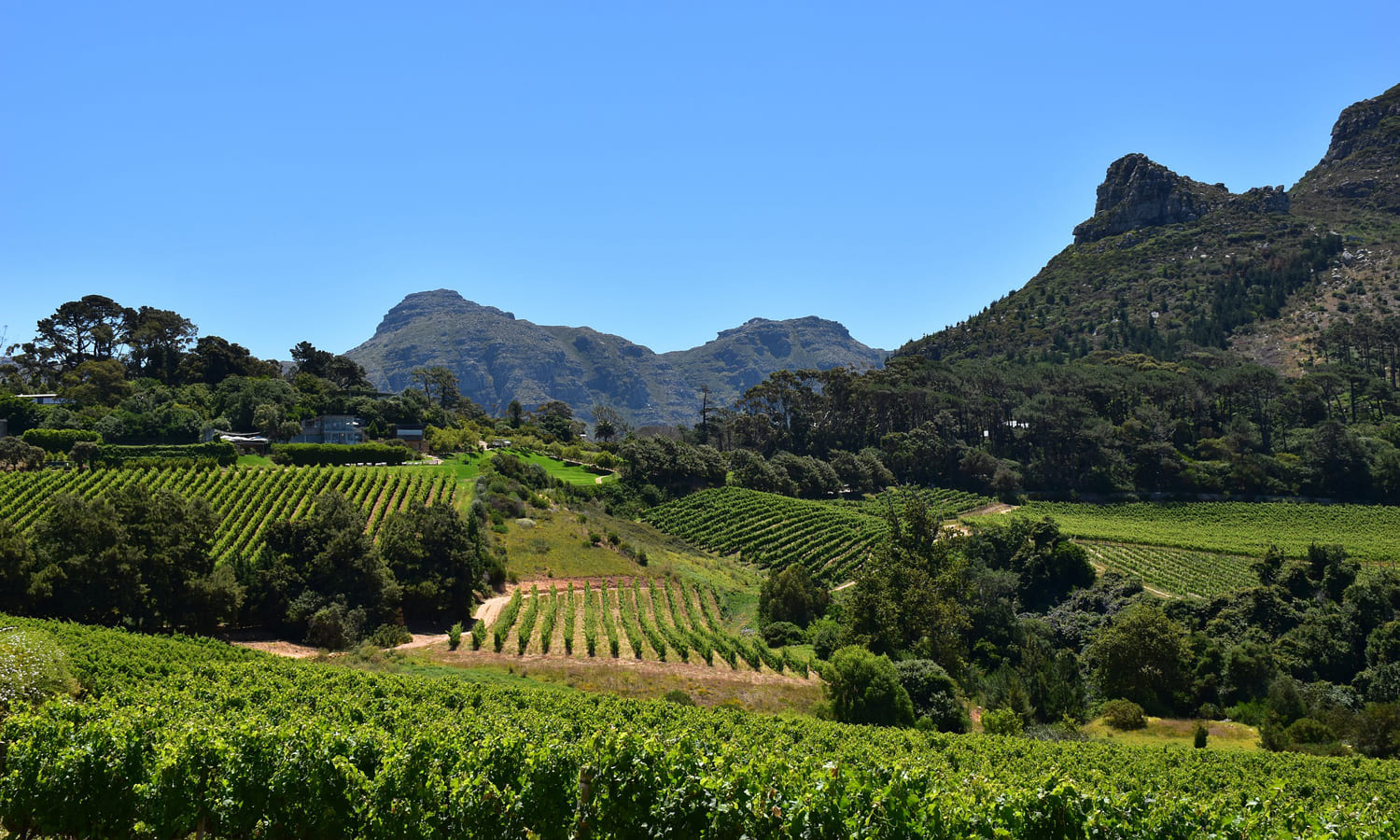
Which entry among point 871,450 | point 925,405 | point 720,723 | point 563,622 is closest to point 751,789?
point 720,723

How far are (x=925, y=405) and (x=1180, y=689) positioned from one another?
2962 inches

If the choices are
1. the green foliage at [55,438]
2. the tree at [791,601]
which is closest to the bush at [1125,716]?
the tree at [791,601]

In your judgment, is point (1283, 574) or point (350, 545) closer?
point (350, 545)

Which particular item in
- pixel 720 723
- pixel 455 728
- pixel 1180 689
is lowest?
pixel 1180 689

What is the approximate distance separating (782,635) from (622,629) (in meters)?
9.75

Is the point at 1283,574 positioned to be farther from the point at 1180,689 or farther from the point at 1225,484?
the point at 1225,484

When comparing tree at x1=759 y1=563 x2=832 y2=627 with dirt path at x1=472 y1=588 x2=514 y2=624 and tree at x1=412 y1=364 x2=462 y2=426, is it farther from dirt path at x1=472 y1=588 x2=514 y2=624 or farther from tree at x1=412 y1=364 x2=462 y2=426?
tree at x1=412 y1=364 x2=462 y2=426

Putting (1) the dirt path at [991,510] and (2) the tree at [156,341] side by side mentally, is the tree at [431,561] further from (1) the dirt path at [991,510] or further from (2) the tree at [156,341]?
(2) the tree at [156,341]

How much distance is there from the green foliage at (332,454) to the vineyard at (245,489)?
6620mm

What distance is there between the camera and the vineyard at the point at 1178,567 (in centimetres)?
5327

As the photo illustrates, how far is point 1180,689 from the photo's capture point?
121 ft

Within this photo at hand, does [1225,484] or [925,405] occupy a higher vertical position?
[925,405]

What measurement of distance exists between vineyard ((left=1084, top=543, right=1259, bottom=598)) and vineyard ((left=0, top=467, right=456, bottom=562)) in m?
51.2

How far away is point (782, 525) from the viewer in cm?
7100
